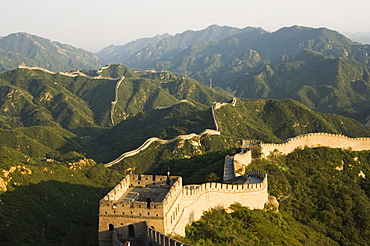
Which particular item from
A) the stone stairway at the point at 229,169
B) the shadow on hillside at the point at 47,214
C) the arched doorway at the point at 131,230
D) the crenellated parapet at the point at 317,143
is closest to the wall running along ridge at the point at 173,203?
the arched doorway at the point at 131,230

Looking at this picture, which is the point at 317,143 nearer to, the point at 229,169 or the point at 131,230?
the point at 229,169

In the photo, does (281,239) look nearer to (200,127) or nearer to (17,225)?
(17,225)

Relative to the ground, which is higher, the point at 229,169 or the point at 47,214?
the point at 229,169

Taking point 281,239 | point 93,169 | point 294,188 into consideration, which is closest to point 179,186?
point 281,239

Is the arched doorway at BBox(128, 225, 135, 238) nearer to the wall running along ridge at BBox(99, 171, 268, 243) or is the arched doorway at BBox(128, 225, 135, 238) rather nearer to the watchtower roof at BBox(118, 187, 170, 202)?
the wall running along ridge at BBox(99, 171, 268, 243)

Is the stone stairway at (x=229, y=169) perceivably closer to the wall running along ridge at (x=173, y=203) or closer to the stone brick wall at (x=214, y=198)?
the wall running along ridge at (x=173, y=203)

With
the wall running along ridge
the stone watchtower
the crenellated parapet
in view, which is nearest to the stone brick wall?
the wall running along ridge

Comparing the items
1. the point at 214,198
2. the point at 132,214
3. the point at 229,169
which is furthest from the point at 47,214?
the point at 132,214
